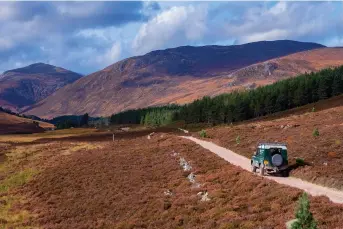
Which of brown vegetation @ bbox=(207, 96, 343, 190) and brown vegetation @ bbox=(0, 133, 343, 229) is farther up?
brown vegetation @ bbox=(207, 96, 343, 190)

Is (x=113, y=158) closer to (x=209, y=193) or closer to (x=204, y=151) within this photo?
(x=204, y=151)

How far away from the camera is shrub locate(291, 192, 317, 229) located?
15242 mm

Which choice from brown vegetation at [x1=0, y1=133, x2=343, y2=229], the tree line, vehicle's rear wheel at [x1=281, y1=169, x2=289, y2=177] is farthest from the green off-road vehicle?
the tree line

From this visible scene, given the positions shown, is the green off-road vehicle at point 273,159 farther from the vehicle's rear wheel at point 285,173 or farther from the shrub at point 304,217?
the shrub at point 304,217

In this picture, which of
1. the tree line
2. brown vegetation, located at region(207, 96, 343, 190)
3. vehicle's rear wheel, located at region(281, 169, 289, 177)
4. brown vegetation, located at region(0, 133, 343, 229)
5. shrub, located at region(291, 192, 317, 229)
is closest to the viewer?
shrub, located at region(291, 192, 317, 229)

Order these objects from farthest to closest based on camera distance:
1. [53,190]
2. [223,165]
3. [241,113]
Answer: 1. [241,113]
2. [53,190]
3. [223,165]

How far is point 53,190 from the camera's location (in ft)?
143

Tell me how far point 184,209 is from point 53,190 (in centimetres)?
2089

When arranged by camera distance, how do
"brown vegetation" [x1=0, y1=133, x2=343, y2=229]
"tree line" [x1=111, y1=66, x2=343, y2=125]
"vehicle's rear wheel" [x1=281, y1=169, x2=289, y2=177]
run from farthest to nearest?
"tree line" [x1=111, y1=66, x2=343, y2=125] < "vehicle's rear wheel" [x1=281, y1=169, x2=289, y2=177] < "brown vegetation" [x1=0, y1=133, x2=343, y2=229]

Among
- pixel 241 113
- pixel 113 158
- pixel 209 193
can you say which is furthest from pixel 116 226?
pixel 241 113

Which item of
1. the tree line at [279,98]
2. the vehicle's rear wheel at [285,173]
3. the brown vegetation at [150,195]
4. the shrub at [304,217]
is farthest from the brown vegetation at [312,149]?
the tree line at [279,98]

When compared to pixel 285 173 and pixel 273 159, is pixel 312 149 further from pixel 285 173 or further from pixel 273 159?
pixel 273 159

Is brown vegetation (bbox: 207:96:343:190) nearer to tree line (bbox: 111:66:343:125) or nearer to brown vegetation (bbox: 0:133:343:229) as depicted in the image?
brown vegetation (bbox: 0:133:343:229)

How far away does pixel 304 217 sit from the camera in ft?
50.5
